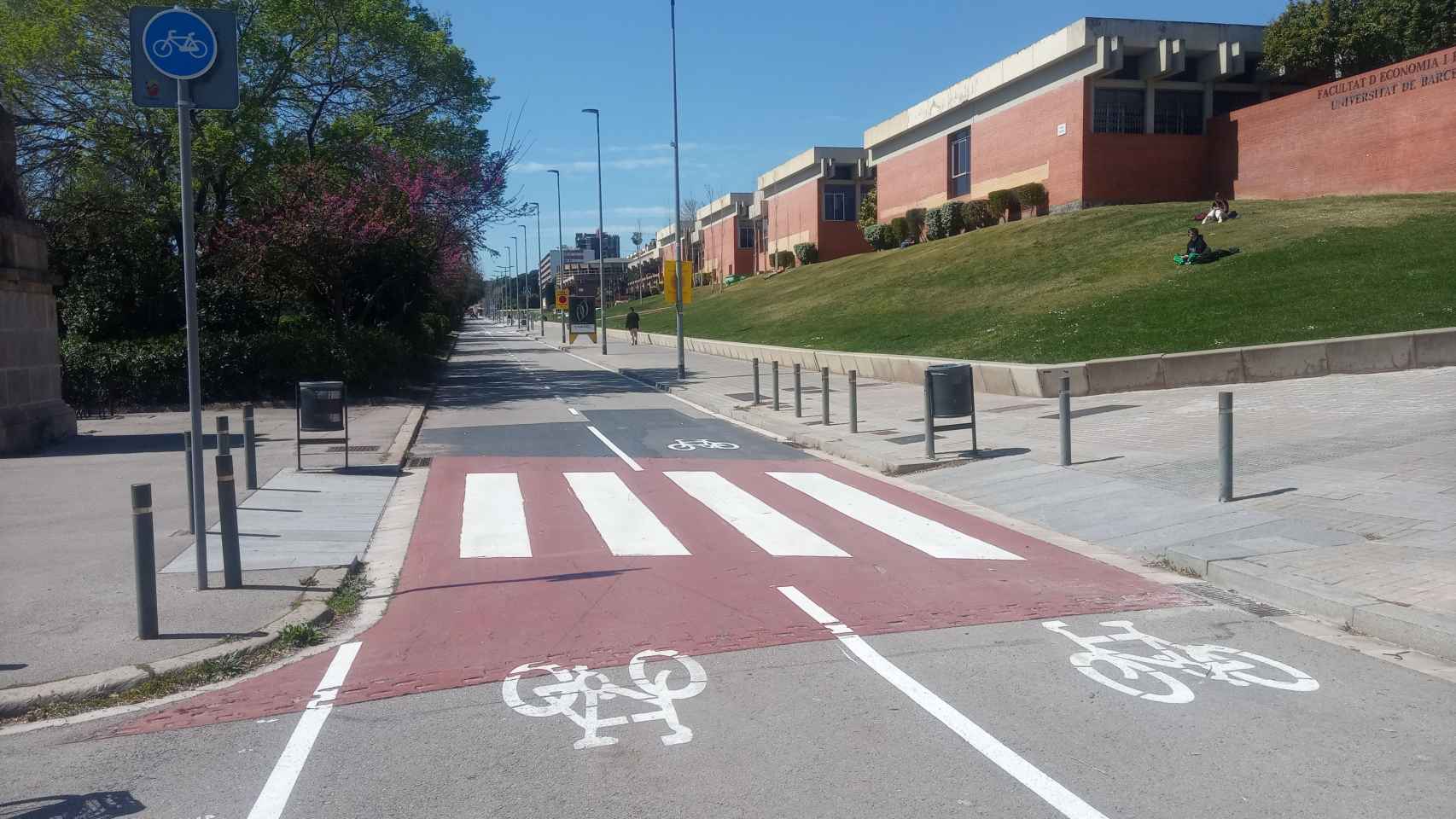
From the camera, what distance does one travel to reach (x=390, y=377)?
25.5 meters

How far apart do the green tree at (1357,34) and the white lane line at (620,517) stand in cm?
3536

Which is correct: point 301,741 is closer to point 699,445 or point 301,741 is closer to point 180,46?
point 180,46

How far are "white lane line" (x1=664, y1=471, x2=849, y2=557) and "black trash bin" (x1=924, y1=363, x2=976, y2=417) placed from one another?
296 centimetres

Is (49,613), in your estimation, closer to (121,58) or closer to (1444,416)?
(1444,416)

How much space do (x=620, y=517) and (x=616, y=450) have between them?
538cm


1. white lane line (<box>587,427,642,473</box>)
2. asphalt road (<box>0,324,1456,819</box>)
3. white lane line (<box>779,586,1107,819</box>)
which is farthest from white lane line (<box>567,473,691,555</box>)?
white lane line (<box>779,586,1107,819</box>)

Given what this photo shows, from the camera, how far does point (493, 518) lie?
433 inches

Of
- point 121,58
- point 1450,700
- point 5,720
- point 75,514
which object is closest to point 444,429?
point 75,514

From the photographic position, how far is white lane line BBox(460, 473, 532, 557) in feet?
31.3

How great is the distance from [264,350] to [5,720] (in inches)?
745

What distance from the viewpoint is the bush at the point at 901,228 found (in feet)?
174

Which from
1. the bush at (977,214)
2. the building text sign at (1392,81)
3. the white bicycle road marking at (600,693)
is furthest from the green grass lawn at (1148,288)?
the white bicycle road marking at (600,693)

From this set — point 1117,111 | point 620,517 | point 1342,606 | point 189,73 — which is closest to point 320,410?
point 620,517

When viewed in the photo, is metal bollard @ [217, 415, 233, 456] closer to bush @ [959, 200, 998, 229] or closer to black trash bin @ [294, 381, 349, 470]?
black trash bin @ [294, 381, 349, 470]
